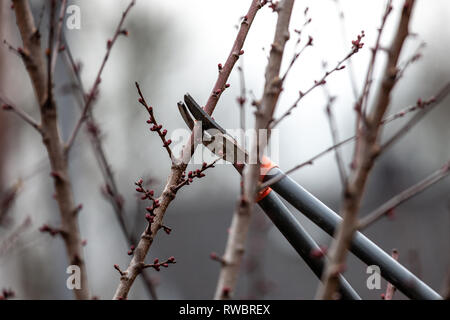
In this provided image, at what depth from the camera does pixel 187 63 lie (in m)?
11.3

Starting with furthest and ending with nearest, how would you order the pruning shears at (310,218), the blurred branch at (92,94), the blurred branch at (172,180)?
the blurred branch at (172,180)
the pruning shears at (310,218)
the blurred branch at (92,94)

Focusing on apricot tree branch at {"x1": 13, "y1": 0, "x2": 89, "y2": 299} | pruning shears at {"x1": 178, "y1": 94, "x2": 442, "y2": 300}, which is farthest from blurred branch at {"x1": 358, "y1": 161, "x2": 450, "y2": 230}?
apricot tree branch at {"x1": 13, "y1": 0, "x2": 89, "y2": 299}

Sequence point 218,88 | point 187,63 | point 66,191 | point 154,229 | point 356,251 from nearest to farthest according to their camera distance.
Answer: point 66,191
point 356,251
point 154,229
point 218,88
point 187,63

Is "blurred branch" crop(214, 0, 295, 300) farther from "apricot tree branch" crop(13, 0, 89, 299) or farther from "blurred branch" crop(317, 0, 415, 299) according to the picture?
"apricot tree branch" crop(13, 0, 89, 299)

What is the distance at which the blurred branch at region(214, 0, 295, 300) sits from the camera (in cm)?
110

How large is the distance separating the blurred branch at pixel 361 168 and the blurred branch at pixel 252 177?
0.19 metres

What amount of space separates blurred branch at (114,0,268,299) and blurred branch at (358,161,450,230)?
2.57 ft

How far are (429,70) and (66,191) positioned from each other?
37.9 ft

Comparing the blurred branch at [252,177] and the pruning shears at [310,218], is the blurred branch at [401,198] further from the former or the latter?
the pruning shears at [310,218]

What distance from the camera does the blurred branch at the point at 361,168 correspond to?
3.20 feet

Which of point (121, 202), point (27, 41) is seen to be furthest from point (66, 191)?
point (121, 202)

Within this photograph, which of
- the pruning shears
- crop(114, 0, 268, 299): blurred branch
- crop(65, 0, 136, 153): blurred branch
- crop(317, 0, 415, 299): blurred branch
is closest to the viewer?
crop(317, 0, 415, 299): blurred branch

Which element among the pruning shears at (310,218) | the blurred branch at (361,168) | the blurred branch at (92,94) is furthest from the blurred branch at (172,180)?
the blurred branch at (361,168)
